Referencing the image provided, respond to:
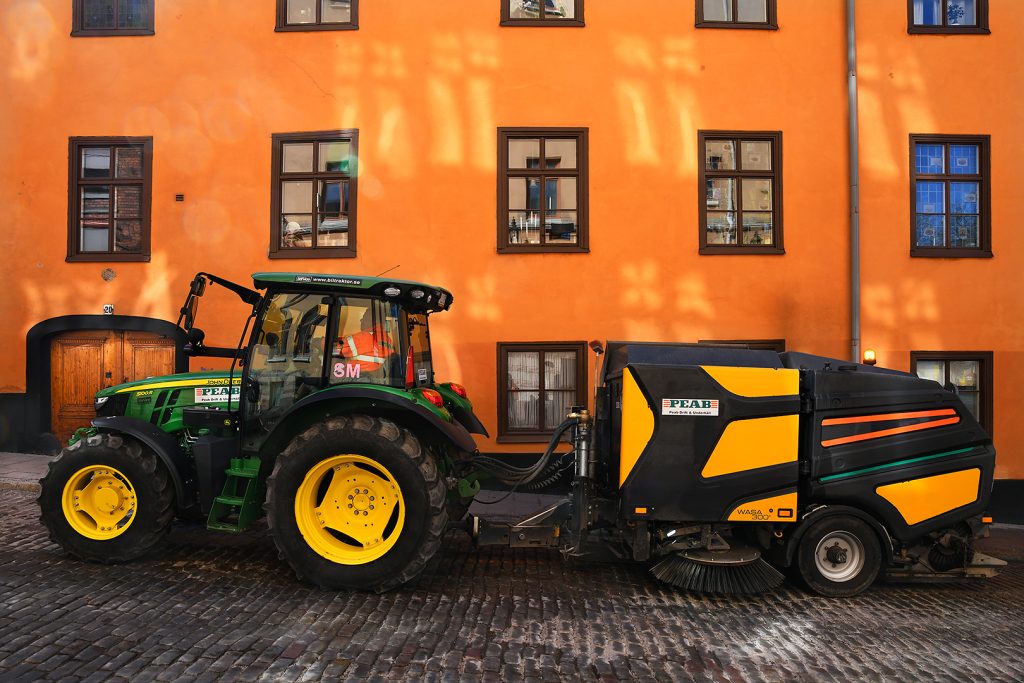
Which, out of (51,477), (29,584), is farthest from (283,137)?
(29,584)

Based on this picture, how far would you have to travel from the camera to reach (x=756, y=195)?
9.30 m

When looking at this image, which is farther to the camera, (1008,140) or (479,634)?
(1008,140)

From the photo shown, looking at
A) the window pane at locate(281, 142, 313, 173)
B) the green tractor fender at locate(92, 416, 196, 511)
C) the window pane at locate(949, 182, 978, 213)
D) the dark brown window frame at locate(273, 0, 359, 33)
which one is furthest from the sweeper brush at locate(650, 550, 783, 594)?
the dark brown window frame at locate(273, 0, 359, 33)

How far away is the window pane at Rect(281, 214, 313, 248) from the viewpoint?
9305mm

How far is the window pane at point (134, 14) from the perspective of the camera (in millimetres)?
9492

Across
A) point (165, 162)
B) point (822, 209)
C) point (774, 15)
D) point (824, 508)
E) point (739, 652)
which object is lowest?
point (739, 652)

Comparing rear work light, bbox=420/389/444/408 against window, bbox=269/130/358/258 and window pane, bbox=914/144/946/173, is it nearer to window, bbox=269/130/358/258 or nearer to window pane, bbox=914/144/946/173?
window, bbox=269/130/358/258

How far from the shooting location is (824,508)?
494 centimetres

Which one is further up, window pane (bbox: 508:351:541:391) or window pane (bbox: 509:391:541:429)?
window pane (bbox: 508:351:541:391)

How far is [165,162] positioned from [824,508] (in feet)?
29.8

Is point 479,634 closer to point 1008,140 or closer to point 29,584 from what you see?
point 29,584

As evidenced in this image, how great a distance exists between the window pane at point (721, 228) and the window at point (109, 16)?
8199mm

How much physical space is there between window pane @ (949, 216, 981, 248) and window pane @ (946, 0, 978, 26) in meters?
2.68

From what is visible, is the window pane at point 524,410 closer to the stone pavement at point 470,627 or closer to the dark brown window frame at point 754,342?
the dark brown window frame at point 754,342
